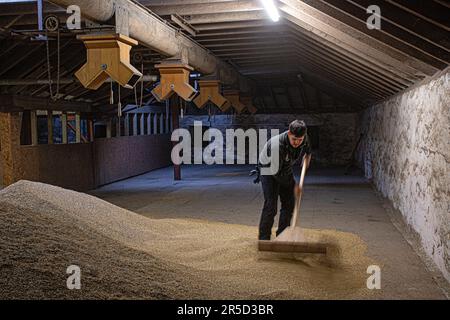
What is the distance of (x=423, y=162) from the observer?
17.7ft

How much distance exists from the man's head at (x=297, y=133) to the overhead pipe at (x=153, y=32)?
79.6 inches

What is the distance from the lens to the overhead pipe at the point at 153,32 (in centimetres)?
429

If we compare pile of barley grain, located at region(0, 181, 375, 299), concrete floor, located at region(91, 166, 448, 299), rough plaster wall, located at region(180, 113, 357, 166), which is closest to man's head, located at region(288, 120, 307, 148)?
pile of barley grain, located at region(0, 181, 375, 299)

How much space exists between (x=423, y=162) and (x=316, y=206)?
2.85m

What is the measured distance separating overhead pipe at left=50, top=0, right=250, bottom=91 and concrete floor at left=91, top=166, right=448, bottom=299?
2.46 m

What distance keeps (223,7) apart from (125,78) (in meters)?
1.94

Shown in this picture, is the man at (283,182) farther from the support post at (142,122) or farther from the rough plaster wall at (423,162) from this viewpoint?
the support post at (142,122)

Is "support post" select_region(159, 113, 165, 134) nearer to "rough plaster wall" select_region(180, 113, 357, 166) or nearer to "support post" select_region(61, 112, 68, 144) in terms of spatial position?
"rough plaster wall" select_region(180, 113, 357, 166)

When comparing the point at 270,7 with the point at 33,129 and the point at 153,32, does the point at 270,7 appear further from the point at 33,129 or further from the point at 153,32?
the point at 33,129

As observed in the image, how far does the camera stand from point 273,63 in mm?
10867

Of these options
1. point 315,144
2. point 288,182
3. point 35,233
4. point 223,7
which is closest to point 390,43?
point 288,182

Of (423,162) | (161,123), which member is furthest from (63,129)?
(423,162)

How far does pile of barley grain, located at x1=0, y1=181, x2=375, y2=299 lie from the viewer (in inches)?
125

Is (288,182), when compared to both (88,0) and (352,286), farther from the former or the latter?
(88,0)
